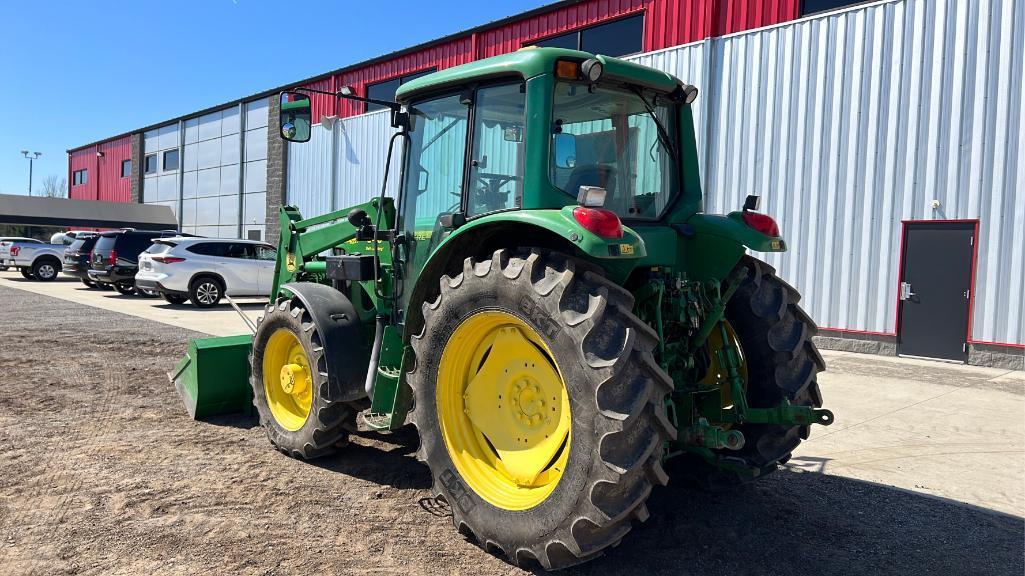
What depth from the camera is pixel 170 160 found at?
3194cm

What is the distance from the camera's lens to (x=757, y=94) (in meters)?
11.8

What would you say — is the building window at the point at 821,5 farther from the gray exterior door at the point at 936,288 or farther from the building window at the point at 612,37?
the gray exterior door at the point at 936,288

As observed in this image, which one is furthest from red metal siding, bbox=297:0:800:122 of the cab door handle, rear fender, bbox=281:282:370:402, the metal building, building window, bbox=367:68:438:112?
rear fender, bbox=281:282:370:402

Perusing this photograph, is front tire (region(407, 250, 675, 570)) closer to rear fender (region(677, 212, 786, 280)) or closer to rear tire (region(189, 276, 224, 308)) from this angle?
rear fender (region(677, 212, 786, 280))

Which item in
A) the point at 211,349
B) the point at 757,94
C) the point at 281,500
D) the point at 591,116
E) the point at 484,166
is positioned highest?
the point at 757,94

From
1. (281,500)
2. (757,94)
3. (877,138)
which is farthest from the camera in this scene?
(757,94)

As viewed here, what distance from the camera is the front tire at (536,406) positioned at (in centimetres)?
289

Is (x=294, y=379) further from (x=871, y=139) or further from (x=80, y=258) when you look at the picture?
(x=80, y=258)

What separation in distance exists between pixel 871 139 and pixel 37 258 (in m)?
25.5

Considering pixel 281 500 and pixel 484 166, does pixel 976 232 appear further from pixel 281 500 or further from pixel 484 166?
pixel 281 500

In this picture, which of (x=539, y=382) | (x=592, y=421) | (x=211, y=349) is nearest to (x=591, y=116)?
(x=539, y=382)

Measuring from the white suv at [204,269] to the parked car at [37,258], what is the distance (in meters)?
10.7

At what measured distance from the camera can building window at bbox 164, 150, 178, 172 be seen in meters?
31.4

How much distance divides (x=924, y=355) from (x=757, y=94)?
193 inches
